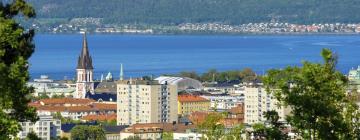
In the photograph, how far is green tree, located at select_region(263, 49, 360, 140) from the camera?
8719 millimetres

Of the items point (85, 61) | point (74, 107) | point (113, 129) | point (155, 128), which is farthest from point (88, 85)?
point (155, 128)

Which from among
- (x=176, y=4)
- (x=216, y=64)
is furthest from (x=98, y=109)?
(x=176, y=4)

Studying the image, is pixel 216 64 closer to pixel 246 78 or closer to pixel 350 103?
pixel 246 78

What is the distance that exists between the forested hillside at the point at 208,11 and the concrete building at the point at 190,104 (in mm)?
108466

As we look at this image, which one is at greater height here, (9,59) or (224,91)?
(9,59)

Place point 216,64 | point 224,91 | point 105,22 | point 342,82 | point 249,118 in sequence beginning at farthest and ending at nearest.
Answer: point 105,22
point 216,64
point 224,91
point 249,118
point 342,82

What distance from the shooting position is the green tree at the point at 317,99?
872 cm

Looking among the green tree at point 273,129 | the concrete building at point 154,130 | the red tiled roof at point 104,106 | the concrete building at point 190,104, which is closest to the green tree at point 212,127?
the green tree at point 273,129

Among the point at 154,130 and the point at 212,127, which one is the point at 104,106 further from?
the point at 212,127

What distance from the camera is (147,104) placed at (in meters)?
45.5

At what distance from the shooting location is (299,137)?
905cm

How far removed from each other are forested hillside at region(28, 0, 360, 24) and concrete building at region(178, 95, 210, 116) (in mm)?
108466

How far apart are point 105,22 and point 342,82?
521 feet

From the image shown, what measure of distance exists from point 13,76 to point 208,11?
160754 mm
